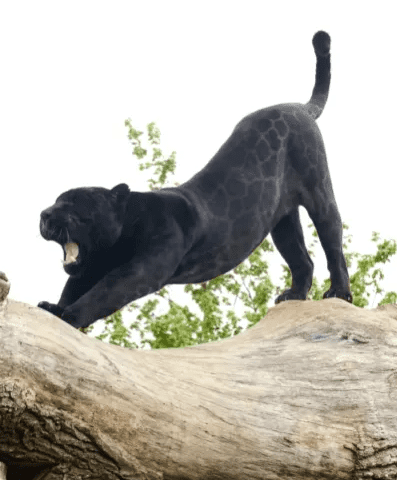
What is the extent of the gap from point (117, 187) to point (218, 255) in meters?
0.60

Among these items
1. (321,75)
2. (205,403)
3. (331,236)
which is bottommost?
(205,403)

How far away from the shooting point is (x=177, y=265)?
328 centimetres

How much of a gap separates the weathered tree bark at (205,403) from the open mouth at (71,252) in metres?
0.54

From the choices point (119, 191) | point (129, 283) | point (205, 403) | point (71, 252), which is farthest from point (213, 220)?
point (205, 403)

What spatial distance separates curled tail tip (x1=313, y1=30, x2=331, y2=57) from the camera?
4.20m

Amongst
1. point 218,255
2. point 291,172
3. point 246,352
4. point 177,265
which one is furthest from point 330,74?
point 246,352

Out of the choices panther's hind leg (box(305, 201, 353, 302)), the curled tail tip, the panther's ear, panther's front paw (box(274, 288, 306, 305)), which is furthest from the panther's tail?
the panther's ear

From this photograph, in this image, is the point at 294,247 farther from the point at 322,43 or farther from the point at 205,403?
the point at 205,403

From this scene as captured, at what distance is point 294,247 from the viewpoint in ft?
13.4

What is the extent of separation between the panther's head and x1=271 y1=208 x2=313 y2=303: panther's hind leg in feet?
3.77

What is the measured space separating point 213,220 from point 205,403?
4.03 ft

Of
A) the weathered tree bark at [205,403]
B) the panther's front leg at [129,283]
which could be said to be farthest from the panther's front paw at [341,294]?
the panther's front leg at [129,283]

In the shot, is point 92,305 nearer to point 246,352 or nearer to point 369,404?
point 246,352

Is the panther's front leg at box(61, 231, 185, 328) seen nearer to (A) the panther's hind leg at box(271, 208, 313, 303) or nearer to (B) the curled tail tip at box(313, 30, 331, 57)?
(A) the panther's hind leg at box(271, 208, 313, 303)
